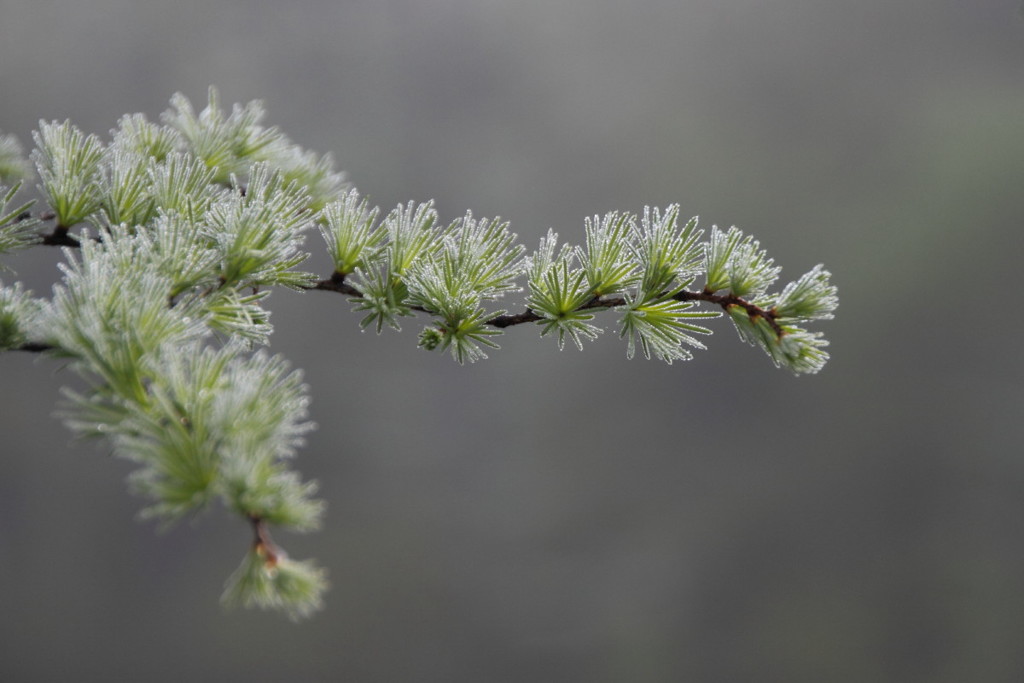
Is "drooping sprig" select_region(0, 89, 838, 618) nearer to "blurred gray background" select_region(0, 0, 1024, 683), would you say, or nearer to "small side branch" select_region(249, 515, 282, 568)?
"small side branch" select_region(249, 515, 282, 568)

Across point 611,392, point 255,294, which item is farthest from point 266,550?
point 611,392

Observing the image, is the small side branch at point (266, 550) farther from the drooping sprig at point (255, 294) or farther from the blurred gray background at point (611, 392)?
the blurred gray background at point (611, 392)

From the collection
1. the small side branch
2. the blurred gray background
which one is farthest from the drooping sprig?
the blurred gray background

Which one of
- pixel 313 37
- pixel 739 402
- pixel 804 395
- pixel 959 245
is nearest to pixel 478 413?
pixel 739 402

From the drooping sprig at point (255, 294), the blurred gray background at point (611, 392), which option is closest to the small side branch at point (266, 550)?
the drooping sprig at point (255, 294)

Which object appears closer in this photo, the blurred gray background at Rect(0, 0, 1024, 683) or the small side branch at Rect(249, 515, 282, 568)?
the small side branch at Rect(249, 515, 282, 568)

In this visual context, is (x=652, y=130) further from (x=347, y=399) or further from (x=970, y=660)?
(x=970, y=660)

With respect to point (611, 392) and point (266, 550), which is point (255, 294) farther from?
point (611, 392)

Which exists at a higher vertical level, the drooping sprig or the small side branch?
the drooping sprig
